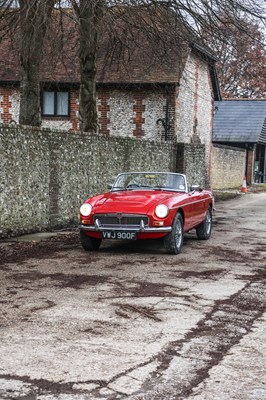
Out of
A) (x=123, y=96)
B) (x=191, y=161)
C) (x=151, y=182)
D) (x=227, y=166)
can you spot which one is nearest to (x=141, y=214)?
(x=151, y=182)

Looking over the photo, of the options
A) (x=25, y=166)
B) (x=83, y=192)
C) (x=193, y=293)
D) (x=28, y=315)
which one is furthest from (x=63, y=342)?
(x=83, y=192)

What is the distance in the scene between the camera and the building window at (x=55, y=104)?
28.3 m

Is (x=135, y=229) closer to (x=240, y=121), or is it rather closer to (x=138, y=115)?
(x=138, y=115)

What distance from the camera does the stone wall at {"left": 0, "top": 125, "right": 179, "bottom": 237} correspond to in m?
12.8

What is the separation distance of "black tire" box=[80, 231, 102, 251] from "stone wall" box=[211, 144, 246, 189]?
23.1m

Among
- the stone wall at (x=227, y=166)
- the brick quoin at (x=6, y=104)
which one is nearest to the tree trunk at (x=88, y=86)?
the brick quoin at (x=6, y=104)

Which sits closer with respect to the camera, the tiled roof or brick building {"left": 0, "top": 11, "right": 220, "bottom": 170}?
brick building {"left": 0, "top": 11, "right": 220, "bottom": 170}

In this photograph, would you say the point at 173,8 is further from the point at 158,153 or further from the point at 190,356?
Answer: the point at 190,356

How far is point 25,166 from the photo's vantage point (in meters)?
13.4

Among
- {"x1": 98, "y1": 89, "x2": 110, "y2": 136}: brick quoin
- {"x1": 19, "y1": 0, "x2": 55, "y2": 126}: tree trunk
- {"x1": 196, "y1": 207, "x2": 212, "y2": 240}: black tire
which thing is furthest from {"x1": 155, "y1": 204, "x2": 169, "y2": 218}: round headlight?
{"x1": 98, "y1": 89, "x2": 110, "y2": 136}: brick quoin

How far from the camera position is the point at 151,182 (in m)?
12.4

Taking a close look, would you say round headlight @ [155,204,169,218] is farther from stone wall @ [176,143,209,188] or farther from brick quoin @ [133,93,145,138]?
brick quoin @ [133,93,145,138]

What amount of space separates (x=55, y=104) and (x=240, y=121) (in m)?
17.7

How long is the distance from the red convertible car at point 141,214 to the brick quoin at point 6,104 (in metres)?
17.5
